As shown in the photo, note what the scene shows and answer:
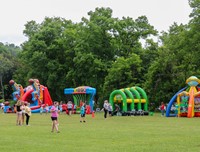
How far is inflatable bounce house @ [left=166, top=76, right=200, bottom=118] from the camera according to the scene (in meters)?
37.4

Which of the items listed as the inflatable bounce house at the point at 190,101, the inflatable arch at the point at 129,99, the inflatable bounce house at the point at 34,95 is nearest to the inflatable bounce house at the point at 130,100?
the inflatable arch at the point at 129,99

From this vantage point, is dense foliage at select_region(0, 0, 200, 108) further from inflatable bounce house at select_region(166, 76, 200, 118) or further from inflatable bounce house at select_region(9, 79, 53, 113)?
inflatable bounce house at select_region(166, 76, 200, 118)

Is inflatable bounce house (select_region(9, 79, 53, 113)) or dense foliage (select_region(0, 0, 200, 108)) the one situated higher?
dense foliage (select_region(0, 0, 200, 108))

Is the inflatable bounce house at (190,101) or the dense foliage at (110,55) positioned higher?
the dense foliage at (110,55)

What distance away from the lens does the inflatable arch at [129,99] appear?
146ft

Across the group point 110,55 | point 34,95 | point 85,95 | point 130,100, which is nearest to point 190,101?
point 130,100

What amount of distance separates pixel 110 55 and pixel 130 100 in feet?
57.8

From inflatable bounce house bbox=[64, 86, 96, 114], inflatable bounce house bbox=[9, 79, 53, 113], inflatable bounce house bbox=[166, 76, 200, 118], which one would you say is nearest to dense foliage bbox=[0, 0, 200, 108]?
inflatable bounce house bbox=[64, 86, 96, 114]

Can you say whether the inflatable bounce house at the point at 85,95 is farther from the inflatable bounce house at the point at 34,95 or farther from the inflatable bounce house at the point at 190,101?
the inflatable bounce house at the point at 190,101

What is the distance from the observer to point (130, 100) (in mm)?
44906

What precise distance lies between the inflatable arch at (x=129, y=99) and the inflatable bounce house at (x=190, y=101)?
5.75m

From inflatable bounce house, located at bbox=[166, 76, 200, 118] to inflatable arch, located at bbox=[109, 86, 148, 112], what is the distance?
5753 millimetres

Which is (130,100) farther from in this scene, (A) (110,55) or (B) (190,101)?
(A) (110,55)

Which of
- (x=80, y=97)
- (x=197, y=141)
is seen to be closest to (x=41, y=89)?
(x=80, y=97)
